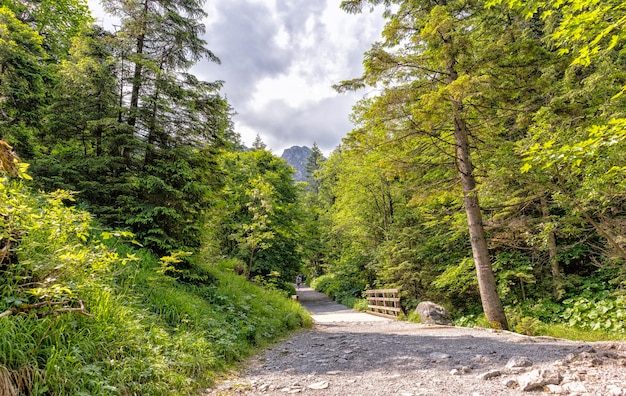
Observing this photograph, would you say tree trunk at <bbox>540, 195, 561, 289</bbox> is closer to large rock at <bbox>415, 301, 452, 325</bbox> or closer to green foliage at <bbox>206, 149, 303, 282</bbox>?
large rock at <bbox>415, 301, 452, 325</bbox>

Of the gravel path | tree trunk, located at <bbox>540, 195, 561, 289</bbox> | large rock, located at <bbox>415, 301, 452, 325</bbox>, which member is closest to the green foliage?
large rock, located at <bbox>415, 301, 452, 325</bbox>

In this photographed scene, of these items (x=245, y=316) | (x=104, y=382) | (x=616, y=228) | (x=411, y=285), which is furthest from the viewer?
(x=411, y=285)

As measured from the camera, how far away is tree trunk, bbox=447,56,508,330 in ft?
25.1

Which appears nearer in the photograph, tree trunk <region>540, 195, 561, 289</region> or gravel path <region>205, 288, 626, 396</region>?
gravel path <region>205, 288, 626, 396</region>

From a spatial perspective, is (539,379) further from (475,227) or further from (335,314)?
(335,314)

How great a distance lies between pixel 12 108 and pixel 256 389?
9571 mm

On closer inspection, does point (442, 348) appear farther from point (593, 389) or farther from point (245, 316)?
point (245, 316)

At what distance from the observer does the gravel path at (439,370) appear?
2914 millimetres

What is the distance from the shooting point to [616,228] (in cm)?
736

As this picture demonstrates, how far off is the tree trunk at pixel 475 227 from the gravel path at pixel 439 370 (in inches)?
84.6

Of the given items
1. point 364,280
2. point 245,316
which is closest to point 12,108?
point 245,316

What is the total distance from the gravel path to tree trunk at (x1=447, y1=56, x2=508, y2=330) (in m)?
2.15

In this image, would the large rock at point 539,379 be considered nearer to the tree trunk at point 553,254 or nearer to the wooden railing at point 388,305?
the tree trunk at point 553,254

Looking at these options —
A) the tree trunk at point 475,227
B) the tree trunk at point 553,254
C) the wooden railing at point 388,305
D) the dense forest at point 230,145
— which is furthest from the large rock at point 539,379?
the wooden railing at point 388,305
